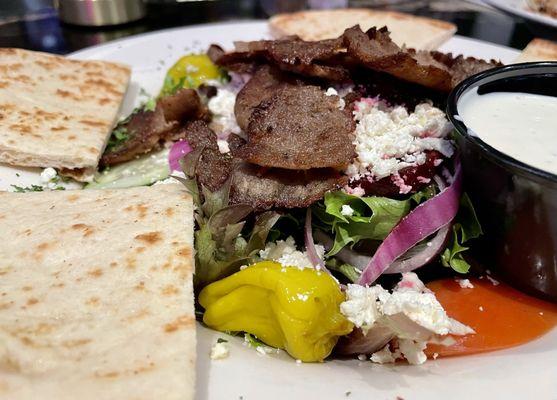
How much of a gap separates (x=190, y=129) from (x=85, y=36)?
3.56m

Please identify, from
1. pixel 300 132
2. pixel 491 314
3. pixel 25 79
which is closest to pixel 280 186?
pixel 300 132

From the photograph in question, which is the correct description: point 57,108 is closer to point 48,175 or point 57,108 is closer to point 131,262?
point 48,175

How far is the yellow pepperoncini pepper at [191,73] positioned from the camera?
404 cm

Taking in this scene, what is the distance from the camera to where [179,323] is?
1.91 m

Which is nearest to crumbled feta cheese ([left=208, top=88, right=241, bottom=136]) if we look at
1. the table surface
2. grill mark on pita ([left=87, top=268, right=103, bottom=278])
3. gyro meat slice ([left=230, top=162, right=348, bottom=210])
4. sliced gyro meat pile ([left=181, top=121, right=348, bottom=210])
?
sliced gyro meat pile ([left=181, top=121, right=348, bottom=210])

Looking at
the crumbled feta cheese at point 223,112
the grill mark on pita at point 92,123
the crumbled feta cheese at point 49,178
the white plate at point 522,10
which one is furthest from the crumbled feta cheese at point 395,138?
the white plate at point 522,10

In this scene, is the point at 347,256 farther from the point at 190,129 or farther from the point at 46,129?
the point at 46,129

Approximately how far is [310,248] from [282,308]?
21.9 inches

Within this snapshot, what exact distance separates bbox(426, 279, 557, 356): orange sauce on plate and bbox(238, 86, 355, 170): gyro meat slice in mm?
844

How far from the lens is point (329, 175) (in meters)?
2.73

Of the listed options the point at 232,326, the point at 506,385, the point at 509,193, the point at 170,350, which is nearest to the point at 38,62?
the point at 232,326

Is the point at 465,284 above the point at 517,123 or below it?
below

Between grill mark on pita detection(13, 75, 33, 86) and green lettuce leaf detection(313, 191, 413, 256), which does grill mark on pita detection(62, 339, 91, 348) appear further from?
grill mark on pita detection(13, 75, 33, 86)

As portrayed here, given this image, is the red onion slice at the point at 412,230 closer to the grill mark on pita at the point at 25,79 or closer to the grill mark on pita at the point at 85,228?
the grill mark on pita at the point at 85,228
